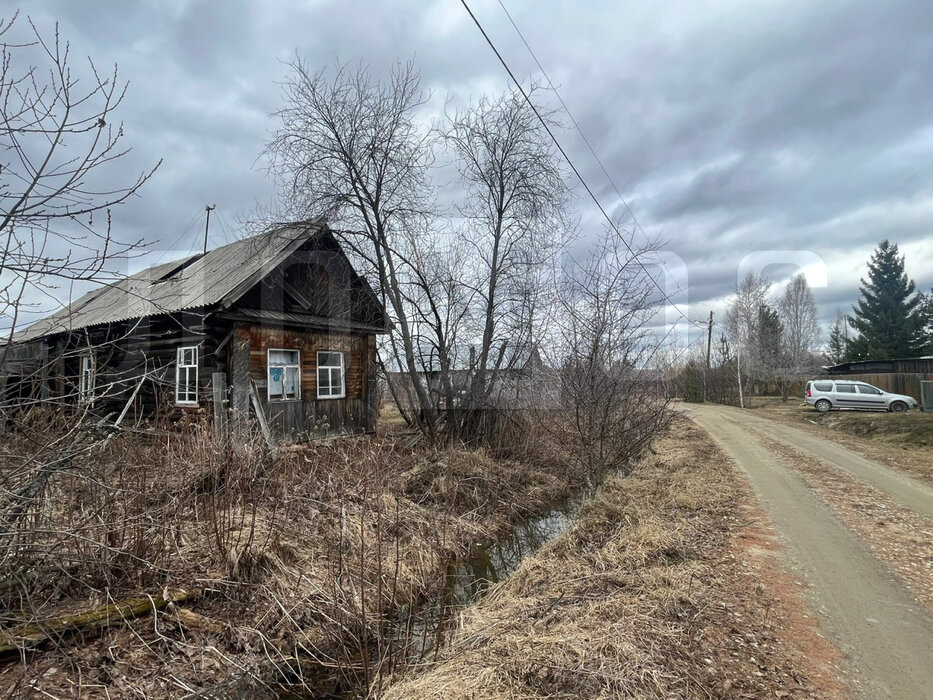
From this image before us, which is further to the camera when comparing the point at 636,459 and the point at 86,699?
the point at 636,459

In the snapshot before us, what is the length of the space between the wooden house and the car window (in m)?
20.7

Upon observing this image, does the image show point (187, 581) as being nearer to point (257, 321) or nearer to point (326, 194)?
point (257, 321)

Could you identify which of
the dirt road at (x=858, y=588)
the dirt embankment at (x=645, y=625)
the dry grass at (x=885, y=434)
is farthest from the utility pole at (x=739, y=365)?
the dirt embankment at (x=645, y=625)

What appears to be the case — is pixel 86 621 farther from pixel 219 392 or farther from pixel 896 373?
pixel 896 373

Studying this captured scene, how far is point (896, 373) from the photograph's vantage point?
81.2ft

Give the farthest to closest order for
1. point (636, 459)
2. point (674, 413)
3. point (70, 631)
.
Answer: point (636, 459)
point (674, 413)
point (70, 631)

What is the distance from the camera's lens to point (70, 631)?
13.4 ft

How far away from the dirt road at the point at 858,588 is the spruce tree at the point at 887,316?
30984 millimetres

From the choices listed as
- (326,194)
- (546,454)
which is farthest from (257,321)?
(546,454)

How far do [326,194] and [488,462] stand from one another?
777 centimetres

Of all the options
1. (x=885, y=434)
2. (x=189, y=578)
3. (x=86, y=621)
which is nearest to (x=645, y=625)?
(x=189, y=578)

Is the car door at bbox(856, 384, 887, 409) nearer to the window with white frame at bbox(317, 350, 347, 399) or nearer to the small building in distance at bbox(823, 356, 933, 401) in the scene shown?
the small building in distance at bbox(823, 356, 933, 401)

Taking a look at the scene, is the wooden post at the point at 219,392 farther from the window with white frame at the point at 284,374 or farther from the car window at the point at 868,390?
the car window at the point at 868,390

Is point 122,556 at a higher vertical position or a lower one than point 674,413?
lower
